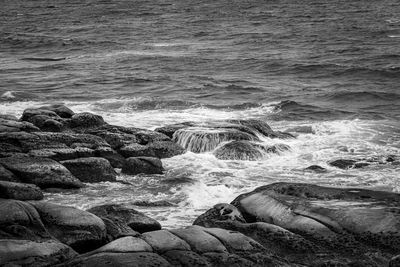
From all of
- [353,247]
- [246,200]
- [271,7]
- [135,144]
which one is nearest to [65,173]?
[135,144]

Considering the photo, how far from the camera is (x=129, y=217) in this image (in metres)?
13.2

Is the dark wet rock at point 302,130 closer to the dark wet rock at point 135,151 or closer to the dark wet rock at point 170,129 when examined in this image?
the dark wet rock at point 170,129

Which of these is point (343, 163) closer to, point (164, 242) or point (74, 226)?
point (164, 242)

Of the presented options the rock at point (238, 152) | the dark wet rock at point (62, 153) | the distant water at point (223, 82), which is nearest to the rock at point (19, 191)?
the distant water at point (223, 82)

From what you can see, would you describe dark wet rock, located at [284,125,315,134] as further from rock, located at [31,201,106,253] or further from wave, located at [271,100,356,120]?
rock, located at [31,201,106,253]

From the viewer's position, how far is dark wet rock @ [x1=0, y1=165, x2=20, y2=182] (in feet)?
54.5

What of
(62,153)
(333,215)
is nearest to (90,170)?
(62,153)

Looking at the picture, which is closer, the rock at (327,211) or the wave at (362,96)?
the rock at (327,211)

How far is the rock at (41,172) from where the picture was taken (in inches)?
671

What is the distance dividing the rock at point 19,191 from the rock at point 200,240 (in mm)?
4946

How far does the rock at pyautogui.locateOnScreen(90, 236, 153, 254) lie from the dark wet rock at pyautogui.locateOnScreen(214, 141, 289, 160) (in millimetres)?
10572

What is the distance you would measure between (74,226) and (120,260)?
1.88 metres

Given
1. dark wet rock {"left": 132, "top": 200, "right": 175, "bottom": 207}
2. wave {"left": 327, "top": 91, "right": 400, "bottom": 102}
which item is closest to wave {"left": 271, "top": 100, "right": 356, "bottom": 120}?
wave {"left": 327, "top": 91, "right": 400, "bottom": 102}

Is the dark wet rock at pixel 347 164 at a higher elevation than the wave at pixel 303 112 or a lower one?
higher
